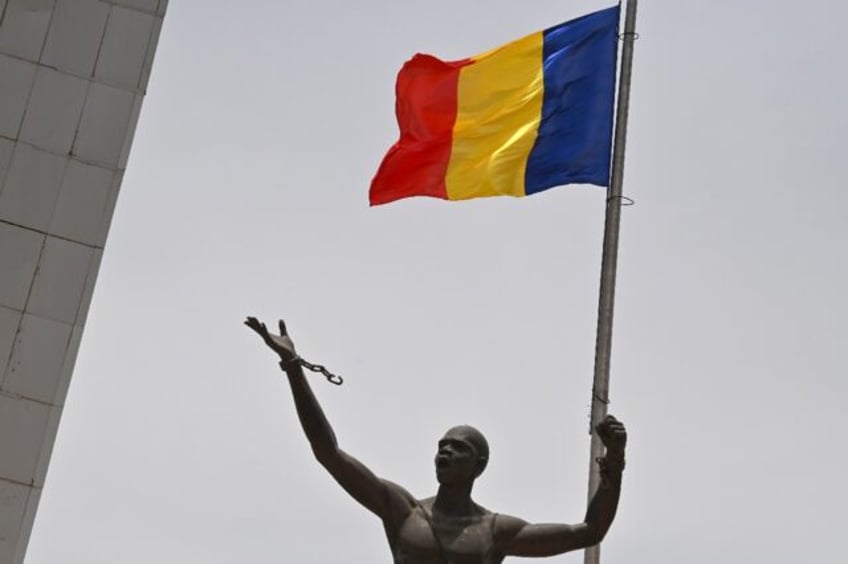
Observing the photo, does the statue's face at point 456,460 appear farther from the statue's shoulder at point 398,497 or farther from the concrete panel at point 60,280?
the concrete panel at point 60,280

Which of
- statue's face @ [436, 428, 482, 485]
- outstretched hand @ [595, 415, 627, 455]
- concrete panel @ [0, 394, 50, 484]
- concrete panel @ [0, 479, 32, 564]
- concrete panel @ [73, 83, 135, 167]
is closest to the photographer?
outstretched hand @ [595, 415, 627, 455]

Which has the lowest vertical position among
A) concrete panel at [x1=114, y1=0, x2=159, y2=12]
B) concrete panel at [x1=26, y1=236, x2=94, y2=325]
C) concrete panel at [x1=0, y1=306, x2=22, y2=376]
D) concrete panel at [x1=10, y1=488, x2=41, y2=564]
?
concrete panel at [x1=10, y1=488, x2=41, y2=564]

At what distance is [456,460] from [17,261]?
19.2ft

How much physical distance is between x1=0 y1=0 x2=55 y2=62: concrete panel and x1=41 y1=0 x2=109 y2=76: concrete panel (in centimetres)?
7

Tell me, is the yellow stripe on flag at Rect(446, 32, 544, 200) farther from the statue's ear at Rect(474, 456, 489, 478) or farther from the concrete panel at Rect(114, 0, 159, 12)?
the statue's ear at Rect(474, 456, 489, 478)

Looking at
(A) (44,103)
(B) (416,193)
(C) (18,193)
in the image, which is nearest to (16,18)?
(A) (44,103)

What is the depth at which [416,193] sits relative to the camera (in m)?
12.5

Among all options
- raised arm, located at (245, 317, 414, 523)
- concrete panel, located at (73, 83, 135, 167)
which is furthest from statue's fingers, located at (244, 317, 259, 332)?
concrete panel, located at (73, 83, 135, 167)

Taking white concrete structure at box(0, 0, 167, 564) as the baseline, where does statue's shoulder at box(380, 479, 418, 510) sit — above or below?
below

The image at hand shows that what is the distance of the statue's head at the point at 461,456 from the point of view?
7.12 m

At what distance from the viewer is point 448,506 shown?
7.20m

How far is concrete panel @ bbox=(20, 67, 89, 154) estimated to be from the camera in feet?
39.7

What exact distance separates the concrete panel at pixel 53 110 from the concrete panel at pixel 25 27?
9.4 inches

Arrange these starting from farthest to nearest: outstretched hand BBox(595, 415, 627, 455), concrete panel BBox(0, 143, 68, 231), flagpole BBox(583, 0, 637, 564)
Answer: concrete panel BBox(0, 143, 68, 231) → flagpole BBox(583, 0, 637, 564) → outstretched hand BBox(595, 415, 627, 455)
